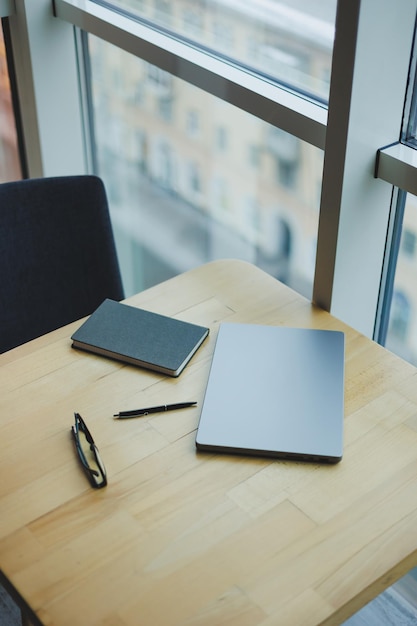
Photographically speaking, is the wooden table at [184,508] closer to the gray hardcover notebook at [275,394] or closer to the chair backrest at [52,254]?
the gray hardcover notebook at [275,394]

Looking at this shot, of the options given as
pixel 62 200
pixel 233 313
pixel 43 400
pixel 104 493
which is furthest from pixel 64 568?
pixel 62 200

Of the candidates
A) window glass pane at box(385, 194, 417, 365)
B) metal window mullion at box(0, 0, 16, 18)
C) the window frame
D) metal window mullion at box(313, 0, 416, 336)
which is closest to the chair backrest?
the window frame

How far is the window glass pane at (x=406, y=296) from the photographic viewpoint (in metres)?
1.67

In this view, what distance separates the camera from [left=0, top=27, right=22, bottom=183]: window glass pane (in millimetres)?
2398

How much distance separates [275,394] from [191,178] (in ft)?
3.39

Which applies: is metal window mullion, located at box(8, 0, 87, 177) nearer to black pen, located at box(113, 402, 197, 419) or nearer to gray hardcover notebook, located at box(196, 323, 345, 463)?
gray hardcover notebook, located at box(196, 323, 345, 463)

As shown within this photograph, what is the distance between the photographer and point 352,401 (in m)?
1.41

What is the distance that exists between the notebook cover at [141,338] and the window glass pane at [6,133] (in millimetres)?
1101

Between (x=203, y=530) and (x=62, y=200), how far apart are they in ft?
2.89

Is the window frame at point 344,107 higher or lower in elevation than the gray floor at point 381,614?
higher

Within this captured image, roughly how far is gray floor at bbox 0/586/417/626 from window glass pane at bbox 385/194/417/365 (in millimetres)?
595

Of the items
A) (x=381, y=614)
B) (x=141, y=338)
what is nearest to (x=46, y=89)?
(x=141, y=338)

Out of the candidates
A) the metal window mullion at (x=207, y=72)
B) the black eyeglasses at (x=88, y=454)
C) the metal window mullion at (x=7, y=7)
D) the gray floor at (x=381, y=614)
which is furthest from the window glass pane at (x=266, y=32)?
the gray floor at (x=381, y=614)

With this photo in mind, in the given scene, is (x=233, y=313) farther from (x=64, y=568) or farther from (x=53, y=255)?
(x=64, y=568)
